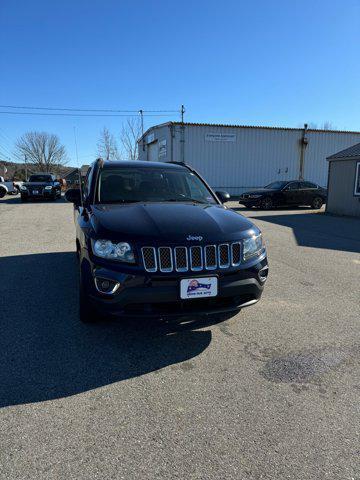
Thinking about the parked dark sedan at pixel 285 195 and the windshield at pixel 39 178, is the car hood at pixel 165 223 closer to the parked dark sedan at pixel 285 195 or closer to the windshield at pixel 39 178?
the parked dark sedan at pixel 285 195

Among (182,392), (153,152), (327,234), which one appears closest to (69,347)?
(182,392)

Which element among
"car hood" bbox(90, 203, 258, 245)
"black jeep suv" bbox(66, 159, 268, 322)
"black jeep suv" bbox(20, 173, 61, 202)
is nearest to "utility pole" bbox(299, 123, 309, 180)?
"black jeep suv" bbox(20, 173, 61, 202)

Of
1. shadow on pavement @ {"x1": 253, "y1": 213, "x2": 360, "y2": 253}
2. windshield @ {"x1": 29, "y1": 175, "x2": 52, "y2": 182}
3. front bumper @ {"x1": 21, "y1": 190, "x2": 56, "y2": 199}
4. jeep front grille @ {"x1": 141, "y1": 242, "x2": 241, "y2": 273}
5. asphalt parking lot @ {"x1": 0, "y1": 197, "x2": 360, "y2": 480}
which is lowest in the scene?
shadow on pavement @ {"x1": 253, "y1": 213, "x2": 360, "y2": 253}

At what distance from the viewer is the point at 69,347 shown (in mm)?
→ 3391

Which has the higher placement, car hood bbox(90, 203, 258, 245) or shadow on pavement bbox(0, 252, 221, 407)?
car hood bbox(90, 203, 258, 245)

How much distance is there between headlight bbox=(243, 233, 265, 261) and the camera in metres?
3.42

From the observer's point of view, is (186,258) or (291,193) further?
(291,193)

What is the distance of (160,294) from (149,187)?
1.91 meters

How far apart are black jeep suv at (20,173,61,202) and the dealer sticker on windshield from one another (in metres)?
19.5

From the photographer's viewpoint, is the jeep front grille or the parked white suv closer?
the jeep front grille

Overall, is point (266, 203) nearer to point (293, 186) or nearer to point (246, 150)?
point (293, 186)

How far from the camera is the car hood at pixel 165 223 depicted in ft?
10.4

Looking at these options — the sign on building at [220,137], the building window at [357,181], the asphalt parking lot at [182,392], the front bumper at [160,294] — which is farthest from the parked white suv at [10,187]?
the front bumper at [160,294]

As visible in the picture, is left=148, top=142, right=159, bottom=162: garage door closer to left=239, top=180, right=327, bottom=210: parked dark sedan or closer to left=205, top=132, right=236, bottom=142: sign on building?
left=205, top=132, right=236, bottom=142: sign on building
